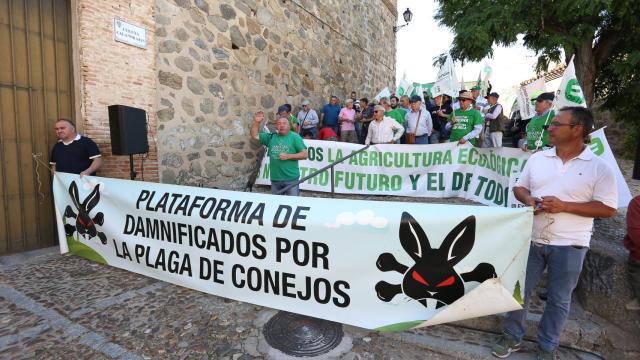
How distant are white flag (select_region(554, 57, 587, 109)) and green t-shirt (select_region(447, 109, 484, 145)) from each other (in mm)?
2098

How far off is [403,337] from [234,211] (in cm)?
167

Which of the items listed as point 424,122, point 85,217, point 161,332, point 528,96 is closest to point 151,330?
point 161,332

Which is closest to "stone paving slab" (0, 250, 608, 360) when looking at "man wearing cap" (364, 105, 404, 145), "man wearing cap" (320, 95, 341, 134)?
"man wearing cap" (364, 105, 404, 145)

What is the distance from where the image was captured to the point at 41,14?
4371mm

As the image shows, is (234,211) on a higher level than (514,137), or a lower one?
lower

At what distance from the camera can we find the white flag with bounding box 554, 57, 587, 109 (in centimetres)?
402

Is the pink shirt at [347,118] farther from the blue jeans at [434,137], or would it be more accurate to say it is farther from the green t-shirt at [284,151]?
the green t-shirt at [284,151]

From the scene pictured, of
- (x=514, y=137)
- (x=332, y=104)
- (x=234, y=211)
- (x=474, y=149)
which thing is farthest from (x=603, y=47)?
(x=234, y=211)

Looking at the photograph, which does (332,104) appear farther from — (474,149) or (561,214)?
(561,214)

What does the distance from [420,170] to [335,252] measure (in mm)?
4570

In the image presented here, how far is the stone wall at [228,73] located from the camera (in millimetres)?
5641

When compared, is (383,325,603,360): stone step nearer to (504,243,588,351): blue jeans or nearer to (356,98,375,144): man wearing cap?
(504,243,588,351): blue jeans

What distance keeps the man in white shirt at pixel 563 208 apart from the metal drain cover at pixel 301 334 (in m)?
1.15

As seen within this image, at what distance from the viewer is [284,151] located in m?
4.78
